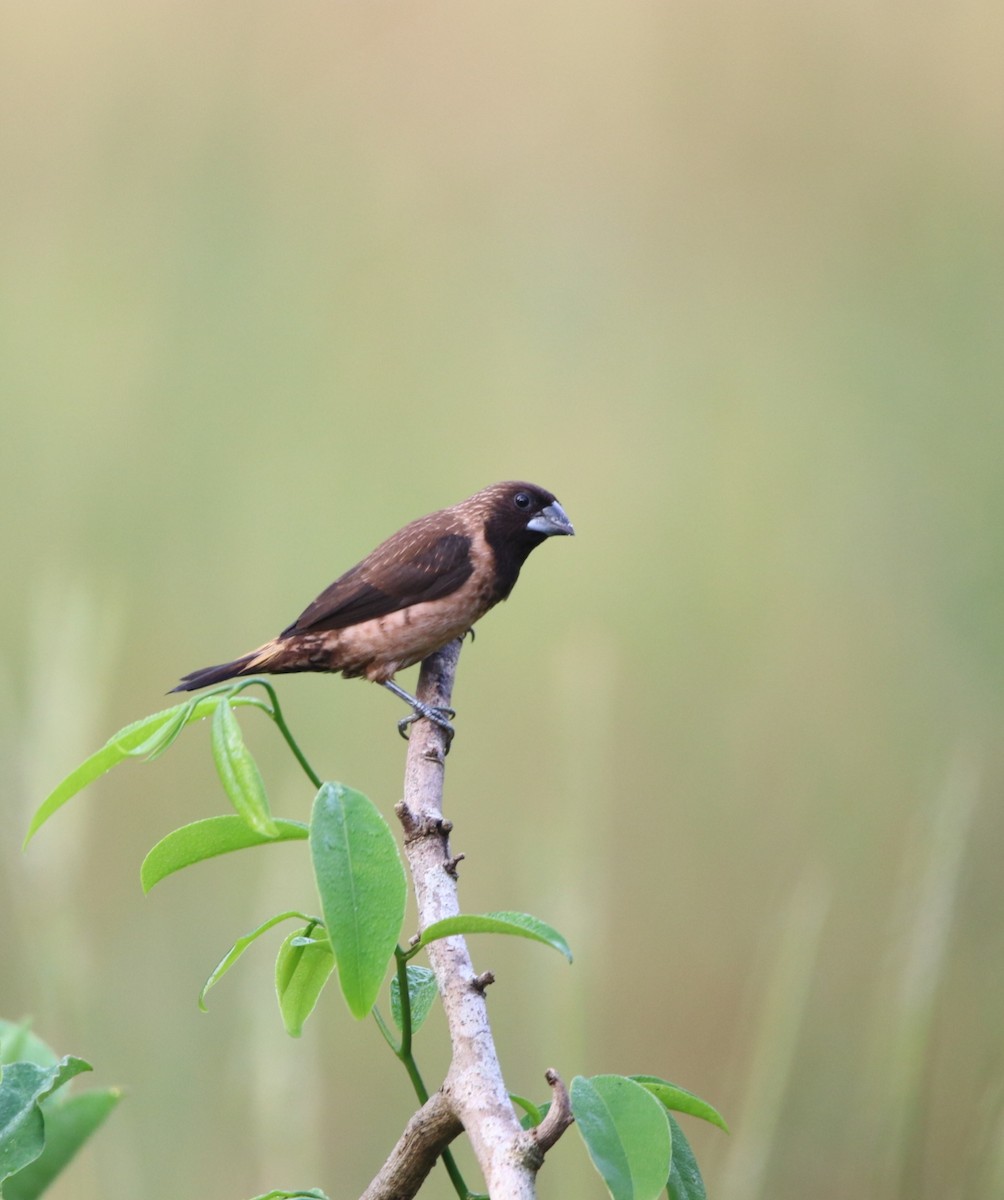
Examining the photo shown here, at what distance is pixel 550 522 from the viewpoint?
3.14 metres

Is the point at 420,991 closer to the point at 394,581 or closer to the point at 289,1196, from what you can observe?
the point at 289,1196

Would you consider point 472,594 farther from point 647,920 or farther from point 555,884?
point 647,920

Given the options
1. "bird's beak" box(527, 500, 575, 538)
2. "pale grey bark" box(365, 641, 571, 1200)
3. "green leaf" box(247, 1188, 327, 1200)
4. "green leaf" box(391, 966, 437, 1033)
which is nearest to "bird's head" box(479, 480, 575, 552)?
"bird's beak" box(527, 500, 575, 538)

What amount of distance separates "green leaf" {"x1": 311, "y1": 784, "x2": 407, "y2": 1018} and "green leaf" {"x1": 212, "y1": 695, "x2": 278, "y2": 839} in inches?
1.5

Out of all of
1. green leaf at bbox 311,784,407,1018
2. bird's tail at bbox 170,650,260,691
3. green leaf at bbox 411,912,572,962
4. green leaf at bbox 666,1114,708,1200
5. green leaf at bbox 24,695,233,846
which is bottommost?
green leaf at bbox 666,1114,708,1200

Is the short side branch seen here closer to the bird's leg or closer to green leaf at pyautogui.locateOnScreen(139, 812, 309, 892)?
green leaf at pyautogui.locateOnScreen(139, 812, 309, 892)

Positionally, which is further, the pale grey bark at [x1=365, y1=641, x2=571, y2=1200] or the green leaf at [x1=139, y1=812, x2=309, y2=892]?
the green leaf at [x1=139, y1=812, x2=309, y2=892]

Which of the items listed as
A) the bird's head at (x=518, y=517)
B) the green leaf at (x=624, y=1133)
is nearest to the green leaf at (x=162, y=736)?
the green leaf at (x=624, y=1133)

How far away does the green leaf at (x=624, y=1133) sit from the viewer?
804 millimetres

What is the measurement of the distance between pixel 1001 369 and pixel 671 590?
1395mm

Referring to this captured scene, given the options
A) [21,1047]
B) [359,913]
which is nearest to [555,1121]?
[359,913]

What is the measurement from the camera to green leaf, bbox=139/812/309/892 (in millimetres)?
994

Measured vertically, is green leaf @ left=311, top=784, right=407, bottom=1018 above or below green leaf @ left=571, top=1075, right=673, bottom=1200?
above

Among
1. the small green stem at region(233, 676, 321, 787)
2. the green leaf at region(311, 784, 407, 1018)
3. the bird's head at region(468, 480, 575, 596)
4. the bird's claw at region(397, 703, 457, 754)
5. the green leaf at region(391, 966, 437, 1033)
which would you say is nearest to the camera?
the green leaf at region(311, 784, 407, 1018)
